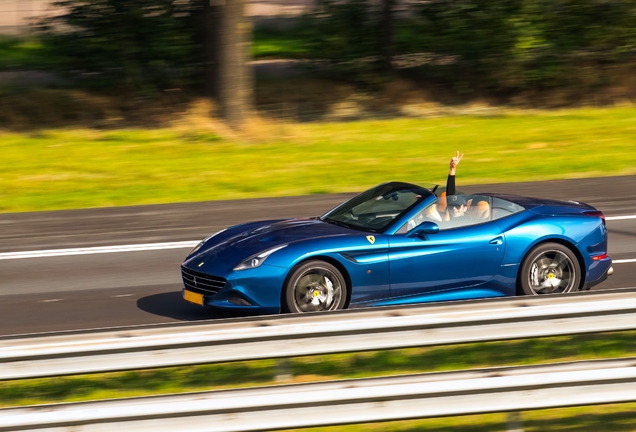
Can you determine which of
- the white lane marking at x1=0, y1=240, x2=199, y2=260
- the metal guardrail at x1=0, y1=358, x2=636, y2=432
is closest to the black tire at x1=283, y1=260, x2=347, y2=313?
the metal guardrail at x1=0, y1=358, x2=636, y2=432

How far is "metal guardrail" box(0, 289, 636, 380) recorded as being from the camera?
4.96 m

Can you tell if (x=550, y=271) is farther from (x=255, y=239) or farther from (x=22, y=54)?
(x=22, y=54)

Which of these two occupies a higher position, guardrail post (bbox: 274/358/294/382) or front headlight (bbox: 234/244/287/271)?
front headlight (bbox: 234/244/287/271)

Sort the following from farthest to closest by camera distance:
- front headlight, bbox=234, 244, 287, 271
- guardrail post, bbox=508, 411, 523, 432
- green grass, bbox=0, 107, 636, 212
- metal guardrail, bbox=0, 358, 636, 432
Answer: green grass, bbox=0, 107, 636, 212 → front headlight, bbox=234, 244, 287, 271 → guardrail post, bbox=508, 411, 523, 432 → metal guardrail, bbox=0, 358, 636, 432

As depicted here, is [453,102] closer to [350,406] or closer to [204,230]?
[204,230]

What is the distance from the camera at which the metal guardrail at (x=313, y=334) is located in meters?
4.96

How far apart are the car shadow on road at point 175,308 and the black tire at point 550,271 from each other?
106 inches

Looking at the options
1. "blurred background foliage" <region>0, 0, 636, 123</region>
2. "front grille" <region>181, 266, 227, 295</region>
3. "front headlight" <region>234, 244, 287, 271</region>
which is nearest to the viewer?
"front headlight" <region>234, 244, 287, 271</region>

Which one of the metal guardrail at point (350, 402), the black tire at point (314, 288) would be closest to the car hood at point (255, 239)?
the black tire at point (314, 288)

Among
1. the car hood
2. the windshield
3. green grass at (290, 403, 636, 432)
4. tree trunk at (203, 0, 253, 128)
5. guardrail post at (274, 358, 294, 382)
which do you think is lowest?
green grass at (290, 403, 636, 432)

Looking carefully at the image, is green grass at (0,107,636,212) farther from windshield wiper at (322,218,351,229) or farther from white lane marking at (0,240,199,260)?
windshield wiper at (322,218,351,229)

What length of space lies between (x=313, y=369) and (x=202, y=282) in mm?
2028

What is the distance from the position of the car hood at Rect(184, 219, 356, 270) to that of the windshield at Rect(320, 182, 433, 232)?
0.69 ft

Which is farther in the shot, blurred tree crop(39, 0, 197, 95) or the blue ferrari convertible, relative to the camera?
blurred tree crop(39, 0, 197, 95)
